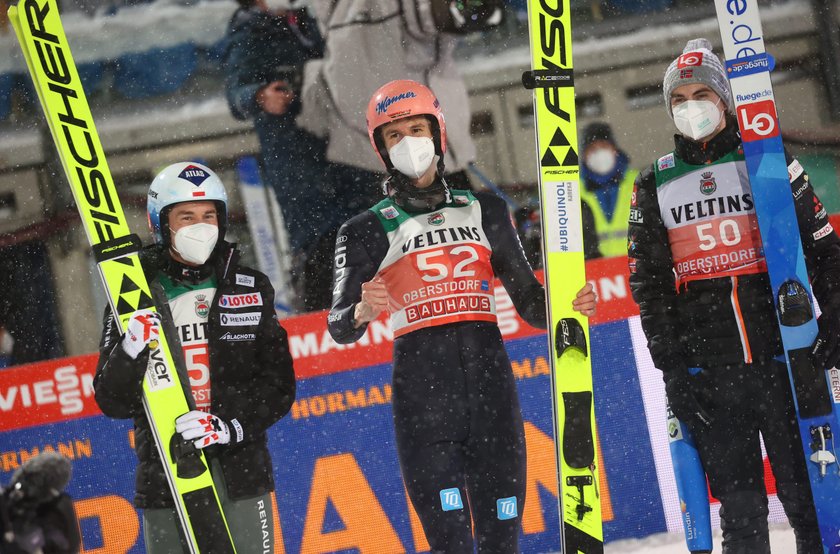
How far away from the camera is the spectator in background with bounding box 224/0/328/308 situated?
581 centimetres

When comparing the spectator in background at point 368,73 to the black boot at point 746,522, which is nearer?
the black boot at point 746,522

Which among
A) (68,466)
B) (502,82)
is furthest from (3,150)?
(68,466)

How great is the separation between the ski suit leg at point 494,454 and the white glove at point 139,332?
41.3 inches

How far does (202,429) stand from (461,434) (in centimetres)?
86

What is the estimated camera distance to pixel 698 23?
6.10m

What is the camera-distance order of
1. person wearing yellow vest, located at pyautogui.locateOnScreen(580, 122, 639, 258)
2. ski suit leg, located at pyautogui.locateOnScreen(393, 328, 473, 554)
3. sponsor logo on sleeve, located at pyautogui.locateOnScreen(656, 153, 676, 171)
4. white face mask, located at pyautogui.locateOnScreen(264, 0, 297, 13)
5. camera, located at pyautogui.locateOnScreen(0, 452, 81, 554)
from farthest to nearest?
white face mask, located at pyautogui.locateOnScreen(264, 0, 297, 13) < person wearing yellow vest, located at pyautogui.locateOnScreen(580, 122, 639, 258) < sponsor logo on sleeve, located at pyautogui.locateOnScreen(656, 153, 676, 171) < ski suit leg, located at pyautogui.locateOnScreen(393, 328, 473, 554) < camera, located at pyautogui.locateOnScreen(0, 452, 81, 554)

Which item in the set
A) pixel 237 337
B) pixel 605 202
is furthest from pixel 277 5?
pixel 237 337

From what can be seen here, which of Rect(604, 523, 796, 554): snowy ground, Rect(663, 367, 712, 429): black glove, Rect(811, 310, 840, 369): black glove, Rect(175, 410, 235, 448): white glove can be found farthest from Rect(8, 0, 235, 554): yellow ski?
Rect(604, 523, 796, 554): snowy ground

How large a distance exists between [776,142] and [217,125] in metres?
3.39

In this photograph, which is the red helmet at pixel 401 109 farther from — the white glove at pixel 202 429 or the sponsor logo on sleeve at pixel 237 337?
the white glove at pixel 202 429

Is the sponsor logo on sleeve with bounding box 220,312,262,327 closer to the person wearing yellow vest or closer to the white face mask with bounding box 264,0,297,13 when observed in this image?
the person wearing yellow vest

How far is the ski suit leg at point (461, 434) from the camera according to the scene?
3.36 metres

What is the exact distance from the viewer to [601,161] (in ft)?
19.3

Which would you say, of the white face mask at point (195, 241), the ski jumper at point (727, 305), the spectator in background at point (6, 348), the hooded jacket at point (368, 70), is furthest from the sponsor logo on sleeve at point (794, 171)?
the spectator in background at point (6, 348)
